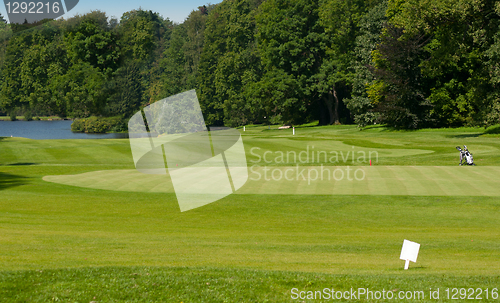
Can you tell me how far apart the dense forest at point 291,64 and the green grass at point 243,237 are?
19132 millimetres

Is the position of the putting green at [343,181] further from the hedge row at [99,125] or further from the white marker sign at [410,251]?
the hedge row at [99,125]

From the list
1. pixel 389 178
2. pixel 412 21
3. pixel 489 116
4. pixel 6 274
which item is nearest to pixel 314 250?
pixel 6 274

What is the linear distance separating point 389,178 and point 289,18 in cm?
5316

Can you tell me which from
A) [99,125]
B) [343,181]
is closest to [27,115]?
[99,125]

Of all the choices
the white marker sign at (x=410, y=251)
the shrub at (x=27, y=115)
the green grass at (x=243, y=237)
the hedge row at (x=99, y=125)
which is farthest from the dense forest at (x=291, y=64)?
the white marker sign at (x=410, y=251)

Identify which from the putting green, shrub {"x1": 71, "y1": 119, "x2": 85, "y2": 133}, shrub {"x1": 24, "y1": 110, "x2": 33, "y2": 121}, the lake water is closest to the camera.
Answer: the putting green

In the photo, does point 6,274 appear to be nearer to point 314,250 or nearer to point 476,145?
point 314,250

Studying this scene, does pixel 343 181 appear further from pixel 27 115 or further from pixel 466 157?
pixel 27 115

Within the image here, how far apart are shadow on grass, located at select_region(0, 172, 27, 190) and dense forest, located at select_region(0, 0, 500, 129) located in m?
29.9

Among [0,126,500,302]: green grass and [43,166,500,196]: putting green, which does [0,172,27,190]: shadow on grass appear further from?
[43,166,500,196]: putting green

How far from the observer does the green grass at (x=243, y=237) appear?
6.64 meters

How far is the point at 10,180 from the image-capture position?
21.1m

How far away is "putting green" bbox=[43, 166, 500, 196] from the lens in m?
17.7

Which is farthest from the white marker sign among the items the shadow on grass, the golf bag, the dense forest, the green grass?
the dense forest
